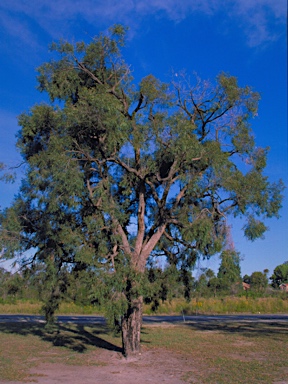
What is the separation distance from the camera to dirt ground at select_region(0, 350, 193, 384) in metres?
11.3

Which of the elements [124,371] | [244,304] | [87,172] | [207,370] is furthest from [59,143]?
[244,304]

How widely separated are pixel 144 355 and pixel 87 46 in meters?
11.2

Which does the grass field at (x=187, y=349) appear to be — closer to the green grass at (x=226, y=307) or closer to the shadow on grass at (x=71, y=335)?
the shadow on grass at (x=71, y=335)

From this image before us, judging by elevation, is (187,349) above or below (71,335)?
below

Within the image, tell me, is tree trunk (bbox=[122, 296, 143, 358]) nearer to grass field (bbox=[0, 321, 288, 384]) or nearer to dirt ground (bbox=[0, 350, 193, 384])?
dirt ground (bbox=[0, 350, 193, 384])

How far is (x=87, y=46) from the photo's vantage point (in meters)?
15.8

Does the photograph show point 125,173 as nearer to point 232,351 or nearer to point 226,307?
point 232,351

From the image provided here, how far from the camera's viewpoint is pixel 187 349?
1744 centimetres

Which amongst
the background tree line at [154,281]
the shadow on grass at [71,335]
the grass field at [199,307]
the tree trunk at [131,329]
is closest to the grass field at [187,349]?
the shadow on grass at [71,335]

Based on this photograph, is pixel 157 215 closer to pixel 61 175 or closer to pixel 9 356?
pixel 61 175

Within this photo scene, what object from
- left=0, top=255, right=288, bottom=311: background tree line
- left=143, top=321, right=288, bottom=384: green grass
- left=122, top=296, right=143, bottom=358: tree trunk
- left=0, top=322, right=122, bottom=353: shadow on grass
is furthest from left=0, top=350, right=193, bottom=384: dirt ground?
left=0, top=322, right=122, bottom=353: shadow on grass

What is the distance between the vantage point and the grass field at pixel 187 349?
1223 cm

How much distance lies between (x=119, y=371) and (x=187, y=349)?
535cm

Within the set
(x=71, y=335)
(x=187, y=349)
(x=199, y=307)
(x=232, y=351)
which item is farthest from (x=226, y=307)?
(x=232, y=351)
